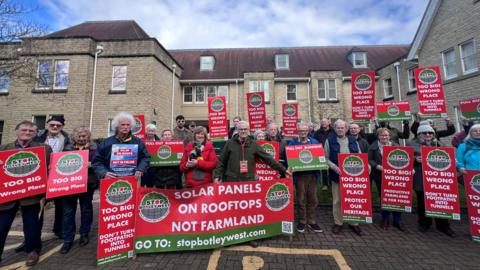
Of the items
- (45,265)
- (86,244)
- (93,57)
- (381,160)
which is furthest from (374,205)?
(93,57)

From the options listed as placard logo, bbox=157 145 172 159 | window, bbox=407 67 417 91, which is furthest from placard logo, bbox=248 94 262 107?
window, bbox=407 67 417 91

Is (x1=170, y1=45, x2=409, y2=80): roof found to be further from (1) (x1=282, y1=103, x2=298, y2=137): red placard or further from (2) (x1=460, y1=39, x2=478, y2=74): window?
(1) (x1=282, y1=103, x2=298, y2=137): red placard

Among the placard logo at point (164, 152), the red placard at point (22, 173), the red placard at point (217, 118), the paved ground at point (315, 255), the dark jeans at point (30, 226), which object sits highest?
the red placard at point (217, 118)

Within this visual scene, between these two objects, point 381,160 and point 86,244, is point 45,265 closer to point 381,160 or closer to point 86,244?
point 86,244

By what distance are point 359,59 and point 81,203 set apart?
22.9 metres

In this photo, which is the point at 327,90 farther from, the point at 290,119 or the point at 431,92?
the point at 431,92

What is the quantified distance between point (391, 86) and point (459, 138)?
1344cm

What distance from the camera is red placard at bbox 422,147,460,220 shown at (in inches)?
150

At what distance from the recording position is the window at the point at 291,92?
1864 cm

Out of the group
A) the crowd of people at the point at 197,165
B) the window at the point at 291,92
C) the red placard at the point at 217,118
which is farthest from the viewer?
the window at the point at 291,92

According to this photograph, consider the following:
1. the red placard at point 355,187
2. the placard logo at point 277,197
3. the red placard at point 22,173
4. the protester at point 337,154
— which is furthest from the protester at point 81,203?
the red placard at point 355,187

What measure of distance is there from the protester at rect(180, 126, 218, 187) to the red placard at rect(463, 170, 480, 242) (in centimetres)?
445

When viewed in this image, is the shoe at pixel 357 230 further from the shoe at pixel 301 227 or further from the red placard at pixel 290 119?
the red placard at pixel 290 119

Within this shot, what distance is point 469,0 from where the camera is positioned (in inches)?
419
